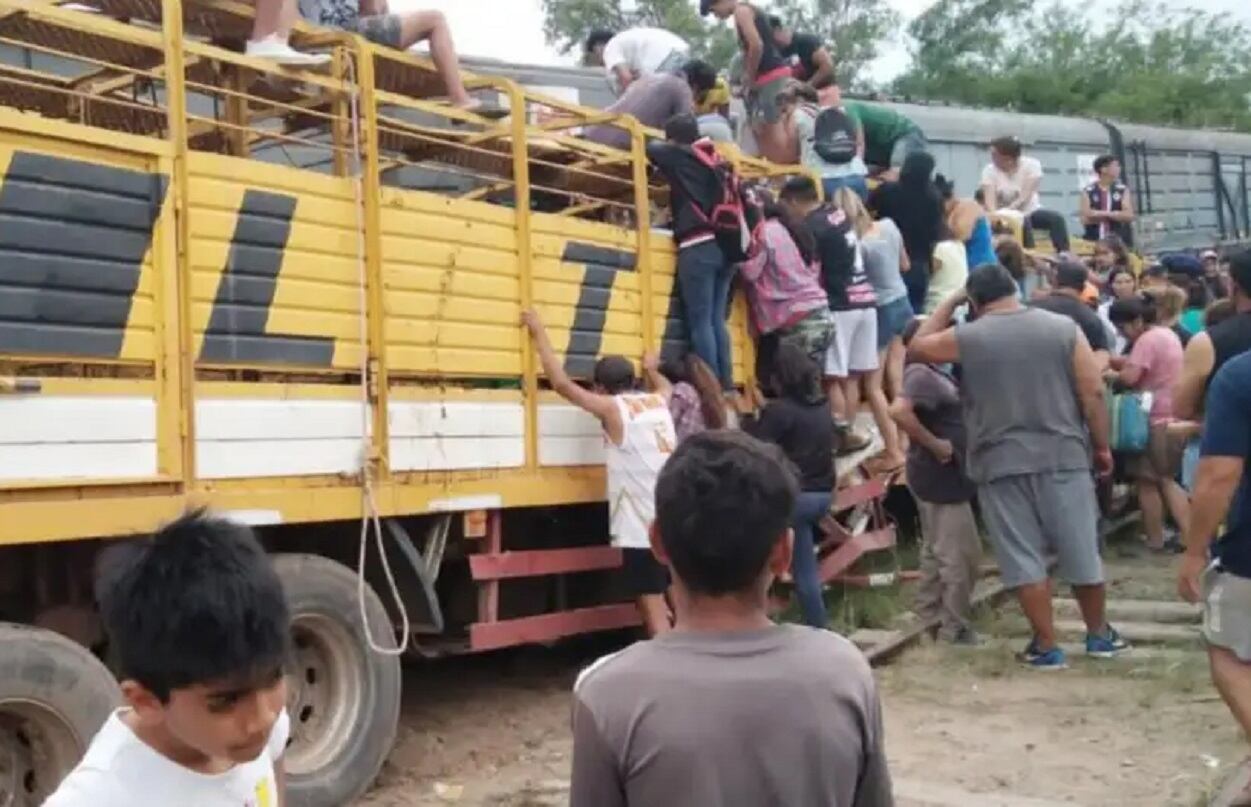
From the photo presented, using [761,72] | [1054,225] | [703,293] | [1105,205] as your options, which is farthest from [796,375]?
[1105,205]

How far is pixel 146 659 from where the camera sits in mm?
1994

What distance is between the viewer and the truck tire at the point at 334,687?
5234 millimetres

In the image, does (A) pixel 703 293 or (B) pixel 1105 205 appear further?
(B) pixel 1105 205

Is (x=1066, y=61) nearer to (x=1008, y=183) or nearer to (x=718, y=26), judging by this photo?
(x=718, y=26)

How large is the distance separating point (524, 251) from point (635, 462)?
103 cm

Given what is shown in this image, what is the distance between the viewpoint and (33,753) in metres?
4.39

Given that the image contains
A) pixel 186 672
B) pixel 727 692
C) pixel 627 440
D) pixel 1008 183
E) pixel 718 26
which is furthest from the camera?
pixel 718 26

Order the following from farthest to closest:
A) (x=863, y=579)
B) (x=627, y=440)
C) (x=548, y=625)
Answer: (x=863, y=579), (x=627, y=440), (x=548, y=625)

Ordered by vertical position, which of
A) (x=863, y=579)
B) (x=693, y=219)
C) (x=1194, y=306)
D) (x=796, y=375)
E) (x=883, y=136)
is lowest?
(x=863, y=579)

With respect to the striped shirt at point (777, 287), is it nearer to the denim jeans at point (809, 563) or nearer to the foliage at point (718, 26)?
the denim jeans at point (809, 563)

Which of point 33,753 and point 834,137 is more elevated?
point 834,137

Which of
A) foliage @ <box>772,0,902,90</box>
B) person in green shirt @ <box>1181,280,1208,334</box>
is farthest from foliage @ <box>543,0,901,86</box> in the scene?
person in green shirt @ <box>1181,280,1208,334</box>

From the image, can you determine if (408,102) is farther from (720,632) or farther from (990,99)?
(990,99)

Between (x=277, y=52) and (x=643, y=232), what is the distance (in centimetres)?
227
